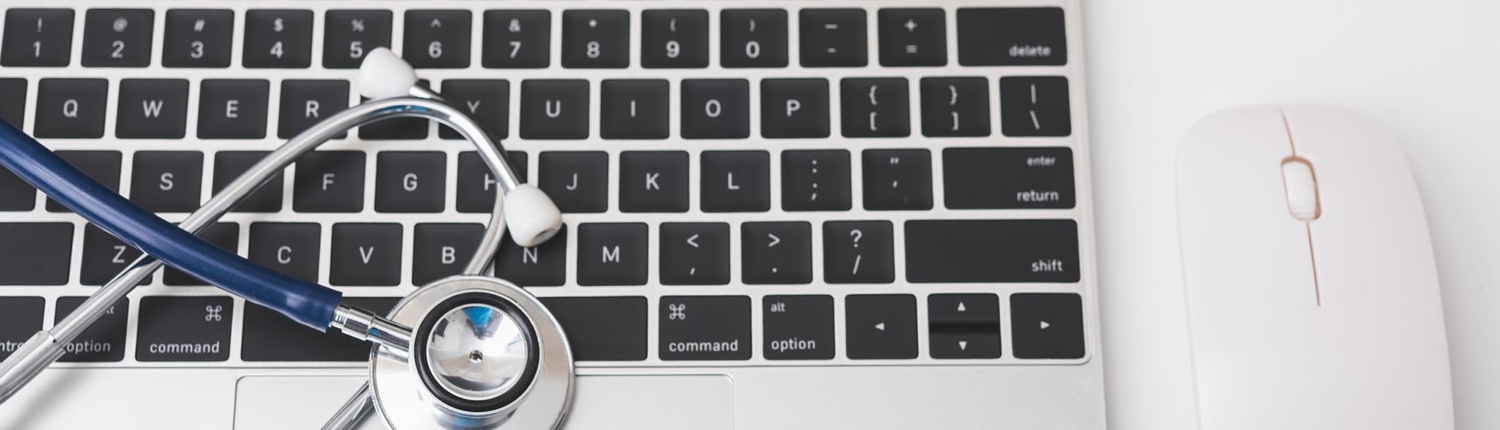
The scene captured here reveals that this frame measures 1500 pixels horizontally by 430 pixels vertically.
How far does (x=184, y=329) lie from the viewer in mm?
454

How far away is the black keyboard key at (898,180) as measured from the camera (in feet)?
1.55

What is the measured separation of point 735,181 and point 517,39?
138 millimetres

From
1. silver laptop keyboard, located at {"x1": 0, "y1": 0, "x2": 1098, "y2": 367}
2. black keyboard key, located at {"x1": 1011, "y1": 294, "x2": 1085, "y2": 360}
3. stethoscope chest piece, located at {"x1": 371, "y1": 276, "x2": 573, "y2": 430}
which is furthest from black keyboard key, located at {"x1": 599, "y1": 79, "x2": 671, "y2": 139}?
black keyboard key, located at {"x1": 1011, "y1": 294, "x2": 1085, "y2": 360}

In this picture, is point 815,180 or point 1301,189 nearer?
point 1301,189

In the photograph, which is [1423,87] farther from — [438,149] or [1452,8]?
[438,149]

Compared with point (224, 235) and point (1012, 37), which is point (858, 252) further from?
point (224, 235)

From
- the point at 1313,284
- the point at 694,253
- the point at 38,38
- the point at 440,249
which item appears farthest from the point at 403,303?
the point at 1313,284

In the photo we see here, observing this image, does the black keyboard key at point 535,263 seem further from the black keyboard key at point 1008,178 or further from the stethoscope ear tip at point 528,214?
the black keyboard key at point 1008,178

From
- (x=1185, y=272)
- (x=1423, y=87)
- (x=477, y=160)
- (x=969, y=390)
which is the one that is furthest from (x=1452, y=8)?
(x=477, y=160)

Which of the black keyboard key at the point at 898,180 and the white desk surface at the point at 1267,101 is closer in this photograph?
the white desk surface at the point at 1267,101

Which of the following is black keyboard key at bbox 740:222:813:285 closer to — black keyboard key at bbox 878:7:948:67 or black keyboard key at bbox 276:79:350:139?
black keyboard key at bbox 878:7:948:67

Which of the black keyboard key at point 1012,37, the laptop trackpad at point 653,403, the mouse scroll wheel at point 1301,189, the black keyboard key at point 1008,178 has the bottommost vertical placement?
the laptop trackpad at point 653,403

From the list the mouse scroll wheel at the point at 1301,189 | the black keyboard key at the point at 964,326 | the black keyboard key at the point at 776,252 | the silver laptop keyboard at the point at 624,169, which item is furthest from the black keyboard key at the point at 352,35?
the mouse scroll wheel at the point at 1301,189

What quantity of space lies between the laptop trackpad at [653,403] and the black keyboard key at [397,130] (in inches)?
6.0
